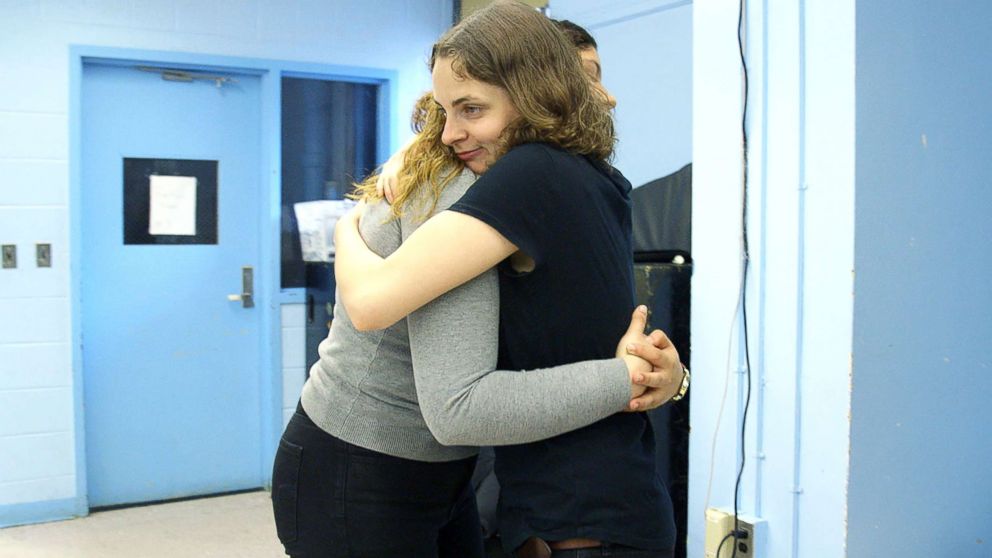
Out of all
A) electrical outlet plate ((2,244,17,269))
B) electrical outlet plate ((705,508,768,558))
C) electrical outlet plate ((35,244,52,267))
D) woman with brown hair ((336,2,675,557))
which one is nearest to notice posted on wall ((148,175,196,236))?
electrical outlet plate ((35,244,52,267))

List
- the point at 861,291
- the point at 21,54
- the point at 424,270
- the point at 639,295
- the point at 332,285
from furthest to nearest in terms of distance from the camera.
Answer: the point at 332,285 < the point at 21,54 < the point at 639,295 < the point at 861,291 < the point at 424,270

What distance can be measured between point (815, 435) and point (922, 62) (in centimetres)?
85

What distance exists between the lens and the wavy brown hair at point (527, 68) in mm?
986

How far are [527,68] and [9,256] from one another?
3463mm

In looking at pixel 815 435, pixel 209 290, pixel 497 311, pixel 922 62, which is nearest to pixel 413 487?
pixel 497 311

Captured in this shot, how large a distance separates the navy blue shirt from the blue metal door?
11.4ft

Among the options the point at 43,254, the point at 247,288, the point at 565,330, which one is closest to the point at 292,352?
the point at 247,288

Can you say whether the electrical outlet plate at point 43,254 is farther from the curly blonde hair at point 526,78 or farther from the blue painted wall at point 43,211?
the curly blonde hair at point 526,78

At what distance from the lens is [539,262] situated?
946 mm

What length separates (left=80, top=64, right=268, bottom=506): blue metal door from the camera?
157 inches

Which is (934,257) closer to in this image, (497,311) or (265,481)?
(497,311)

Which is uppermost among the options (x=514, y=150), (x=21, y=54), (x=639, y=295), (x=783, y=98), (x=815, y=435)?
(x=21, y=54)

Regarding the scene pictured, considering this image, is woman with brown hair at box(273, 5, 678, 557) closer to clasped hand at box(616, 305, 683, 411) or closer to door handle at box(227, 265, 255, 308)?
clasped hand at box(616, 305, 683, 411)

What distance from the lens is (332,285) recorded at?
4.19m
